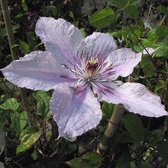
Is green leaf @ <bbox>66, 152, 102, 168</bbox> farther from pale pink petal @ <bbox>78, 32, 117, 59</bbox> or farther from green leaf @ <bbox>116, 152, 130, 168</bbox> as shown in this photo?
pale pink petal @ <bbox>78, 32, 117, 59</bbox>

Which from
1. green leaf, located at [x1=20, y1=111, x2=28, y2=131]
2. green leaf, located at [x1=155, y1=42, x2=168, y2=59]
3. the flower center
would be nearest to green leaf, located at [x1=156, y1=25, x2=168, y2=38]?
green leaf, located at [x1=155, y1=42, x2=168, y2=59]

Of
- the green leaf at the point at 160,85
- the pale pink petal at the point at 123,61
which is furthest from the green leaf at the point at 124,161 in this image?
the pale pink petal at the point at 123,61

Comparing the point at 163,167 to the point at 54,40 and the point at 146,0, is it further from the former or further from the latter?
the point at 146,0

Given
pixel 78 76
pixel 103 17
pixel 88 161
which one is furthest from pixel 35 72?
pixel 88 161

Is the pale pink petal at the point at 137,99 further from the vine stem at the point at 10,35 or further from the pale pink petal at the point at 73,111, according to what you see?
the vine stem at the point at 10,35

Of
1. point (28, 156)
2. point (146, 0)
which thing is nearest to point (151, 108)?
point (28, 156)

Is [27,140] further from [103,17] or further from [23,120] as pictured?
[103,17]
